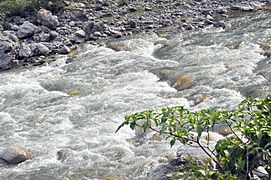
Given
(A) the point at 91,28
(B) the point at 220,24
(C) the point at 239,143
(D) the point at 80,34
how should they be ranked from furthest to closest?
(A) the point at 91,28, (D) the point at 80,34, (B) the point at 220,24, (C) the point at 239,143

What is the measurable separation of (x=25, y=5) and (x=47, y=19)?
233 cm

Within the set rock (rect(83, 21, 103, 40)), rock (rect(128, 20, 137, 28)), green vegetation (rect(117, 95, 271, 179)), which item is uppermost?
green vegetation (rect(117, 95, 271, 179))

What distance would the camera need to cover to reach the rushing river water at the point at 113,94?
7.98 metres

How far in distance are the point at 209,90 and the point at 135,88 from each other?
1981 mm

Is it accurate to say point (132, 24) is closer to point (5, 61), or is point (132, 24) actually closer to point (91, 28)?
point (91, 28)

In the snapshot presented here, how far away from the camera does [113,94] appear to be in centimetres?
1115

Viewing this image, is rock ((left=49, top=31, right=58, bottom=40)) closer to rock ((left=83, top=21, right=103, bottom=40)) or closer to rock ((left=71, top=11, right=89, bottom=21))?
rock ((left=83, top=21, right=103, bottom=40))

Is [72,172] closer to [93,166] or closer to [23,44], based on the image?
[93,166]

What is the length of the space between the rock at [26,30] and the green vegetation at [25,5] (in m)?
2.29

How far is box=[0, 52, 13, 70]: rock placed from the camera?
14719 millimetres

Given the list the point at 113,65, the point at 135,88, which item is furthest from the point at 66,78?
the point at 135,88

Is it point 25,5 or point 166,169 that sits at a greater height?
point 25,5

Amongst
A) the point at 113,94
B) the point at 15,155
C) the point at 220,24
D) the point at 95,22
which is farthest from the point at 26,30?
the point at 15,155

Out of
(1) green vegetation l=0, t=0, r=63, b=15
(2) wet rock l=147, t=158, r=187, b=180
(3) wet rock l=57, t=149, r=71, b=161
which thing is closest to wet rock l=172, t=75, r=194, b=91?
(3) wet rock l=57, t=149, r=71, b=161
